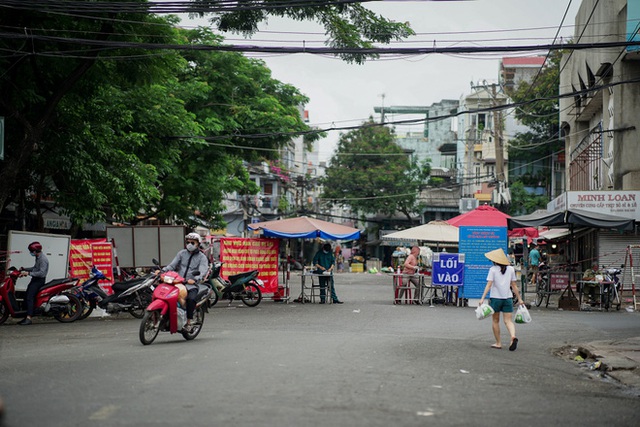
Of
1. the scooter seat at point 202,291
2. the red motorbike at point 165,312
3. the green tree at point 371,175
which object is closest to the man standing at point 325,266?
the scooter seat at point 202,291

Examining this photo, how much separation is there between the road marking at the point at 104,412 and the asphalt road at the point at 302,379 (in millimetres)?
10

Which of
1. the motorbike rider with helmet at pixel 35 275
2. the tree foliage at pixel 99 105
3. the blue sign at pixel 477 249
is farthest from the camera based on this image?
the blue sign at pixel 477 249

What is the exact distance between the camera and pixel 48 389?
8383mm

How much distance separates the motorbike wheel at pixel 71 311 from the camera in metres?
18.4

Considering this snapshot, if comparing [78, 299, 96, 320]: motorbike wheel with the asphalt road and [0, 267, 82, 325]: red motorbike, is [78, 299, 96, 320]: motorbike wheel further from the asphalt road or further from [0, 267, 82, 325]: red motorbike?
the asphalt road

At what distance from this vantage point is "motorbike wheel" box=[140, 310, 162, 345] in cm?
1252

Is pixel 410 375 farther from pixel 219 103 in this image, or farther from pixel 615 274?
pixel 219 103

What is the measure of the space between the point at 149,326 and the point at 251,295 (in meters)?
10.9

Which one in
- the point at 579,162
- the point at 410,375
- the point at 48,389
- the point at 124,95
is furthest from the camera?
the point at 579,162

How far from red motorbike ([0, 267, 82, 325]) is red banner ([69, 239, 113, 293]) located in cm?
286

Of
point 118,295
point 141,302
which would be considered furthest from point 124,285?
point 141,302

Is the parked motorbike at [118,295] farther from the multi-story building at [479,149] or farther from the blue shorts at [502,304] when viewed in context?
the multi-story building at [479,149]

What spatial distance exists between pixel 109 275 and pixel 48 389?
13.8 metres

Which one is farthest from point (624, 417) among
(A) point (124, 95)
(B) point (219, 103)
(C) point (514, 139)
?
(C) point (514, 139)
